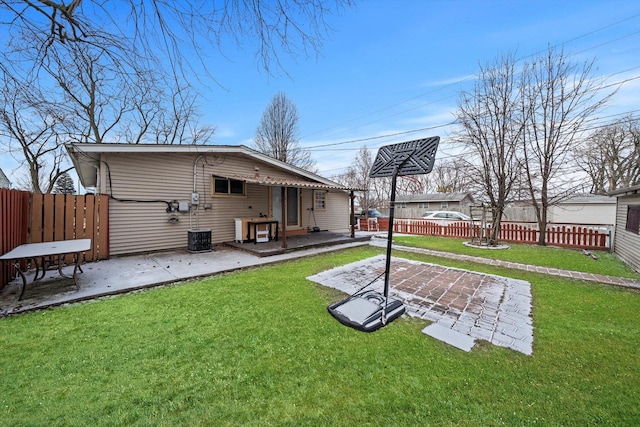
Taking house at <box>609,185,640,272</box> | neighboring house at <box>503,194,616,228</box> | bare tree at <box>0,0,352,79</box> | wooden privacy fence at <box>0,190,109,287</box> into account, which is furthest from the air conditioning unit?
neighboring house at <box>503,194,616,228</box>

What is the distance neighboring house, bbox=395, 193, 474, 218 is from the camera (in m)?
26.6

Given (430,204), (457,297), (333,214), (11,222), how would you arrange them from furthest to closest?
1. (430,204)
2. (333,214)
3. (11,222)
4. (457,297)

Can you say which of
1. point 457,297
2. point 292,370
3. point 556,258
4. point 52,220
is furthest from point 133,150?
point 556,258

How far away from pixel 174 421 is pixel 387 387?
60.5 inches

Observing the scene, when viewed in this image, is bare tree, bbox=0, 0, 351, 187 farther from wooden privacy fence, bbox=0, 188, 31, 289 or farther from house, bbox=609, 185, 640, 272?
house, bbox=609, 185, 640, 272

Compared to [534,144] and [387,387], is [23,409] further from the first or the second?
[534,144]

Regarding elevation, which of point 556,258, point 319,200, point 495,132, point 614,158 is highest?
point 614,158

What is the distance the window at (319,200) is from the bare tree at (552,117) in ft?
25.8

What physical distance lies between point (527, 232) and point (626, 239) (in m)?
3.13

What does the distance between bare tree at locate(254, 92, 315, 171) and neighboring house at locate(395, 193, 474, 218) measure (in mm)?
13895

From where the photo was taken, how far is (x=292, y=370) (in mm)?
2268

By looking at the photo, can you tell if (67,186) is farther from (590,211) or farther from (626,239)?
(590,211)

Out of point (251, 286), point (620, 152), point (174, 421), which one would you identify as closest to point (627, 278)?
point (251, 286)

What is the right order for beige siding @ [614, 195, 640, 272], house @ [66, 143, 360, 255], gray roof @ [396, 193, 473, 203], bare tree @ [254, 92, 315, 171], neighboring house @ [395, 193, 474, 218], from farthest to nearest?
neighboring house @ [395, 193, 474, 218]
gray roof @ [396, 193, 473, 203]
bare tree @ [254, 92, 315, 171]
house @ [66, 143, 360, 255]
beige siding @ [614, 195, 640, 272]
